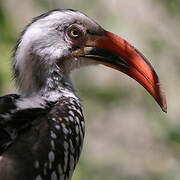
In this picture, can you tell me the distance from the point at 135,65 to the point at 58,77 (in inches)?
21.6

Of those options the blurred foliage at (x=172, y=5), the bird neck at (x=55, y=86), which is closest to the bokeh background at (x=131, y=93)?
the blurred foliage at (x=172, y=5)

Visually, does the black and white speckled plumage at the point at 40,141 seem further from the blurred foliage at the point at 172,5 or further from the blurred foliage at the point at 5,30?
the blurred foliage at the point at 172,5

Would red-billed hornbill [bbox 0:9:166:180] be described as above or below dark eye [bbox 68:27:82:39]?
below

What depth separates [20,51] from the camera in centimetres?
581

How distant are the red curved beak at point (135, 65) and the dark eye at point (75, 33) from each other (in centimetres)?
20

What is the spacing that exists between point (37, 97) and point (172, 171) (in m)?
2.72

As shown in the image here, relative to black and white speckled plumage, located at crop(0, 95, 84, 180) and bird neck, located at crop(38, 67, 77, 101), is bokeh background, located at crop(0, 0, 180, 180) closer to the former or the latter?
bird neck, located at crop(38, 67, 77, 101)

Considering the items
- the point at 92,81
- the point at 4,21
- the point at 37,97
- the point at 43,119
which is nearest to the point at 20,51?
the point at 37,97

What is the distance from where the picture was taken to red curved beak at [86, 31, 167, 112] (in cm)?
582

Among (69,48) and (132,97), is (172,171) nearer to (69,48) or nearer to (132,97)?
(132,97)

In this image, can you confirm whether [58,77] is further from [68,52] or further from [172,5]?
Result: [172,5]

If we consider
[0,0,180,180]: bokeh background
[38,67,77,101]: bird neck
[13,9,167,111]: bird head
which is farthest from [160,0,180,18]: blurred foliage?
[38,67,77,101]: bird neck

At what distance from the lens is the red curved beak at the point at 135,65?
229 inches

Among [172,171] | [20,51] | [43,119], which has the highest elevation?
[20,51]
